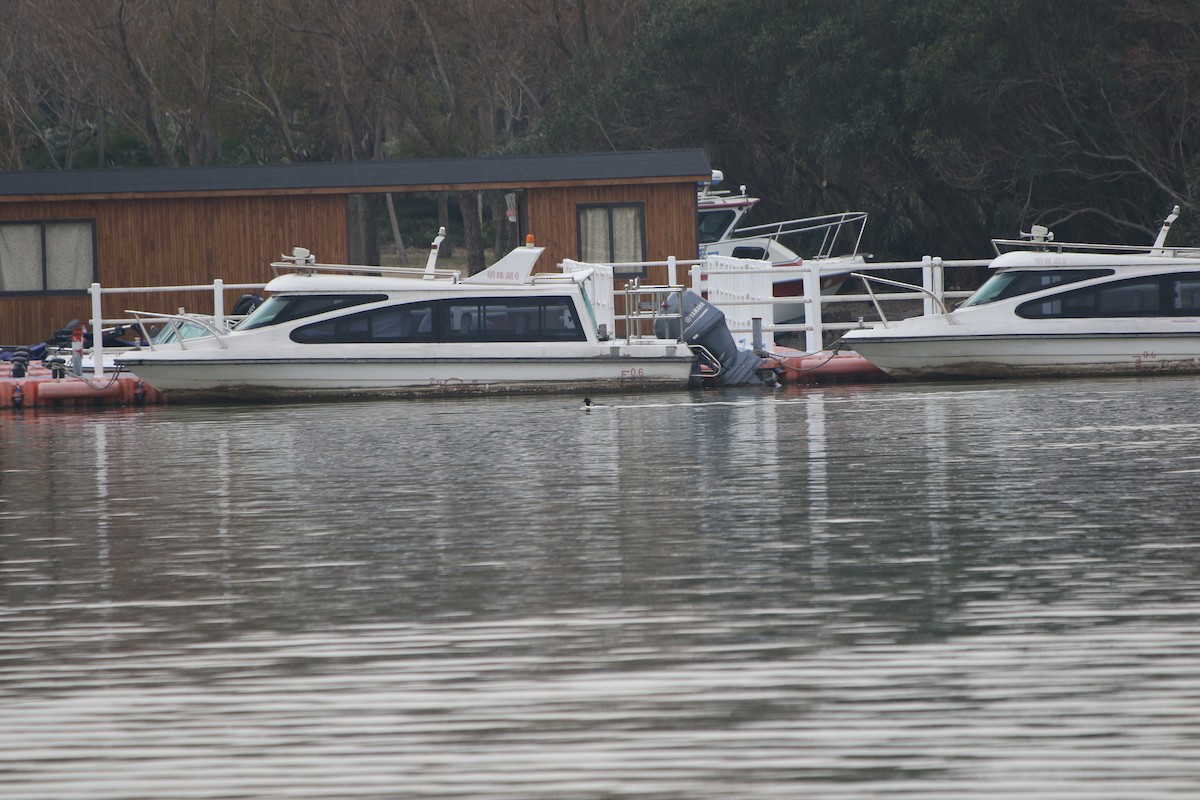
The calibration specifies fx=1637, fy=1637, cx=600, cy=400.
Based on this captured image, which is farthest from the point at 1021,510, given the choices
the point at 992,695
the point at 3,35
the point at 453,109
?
the point at 3,35

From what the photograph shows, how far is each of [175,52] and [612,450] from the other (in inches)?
1556

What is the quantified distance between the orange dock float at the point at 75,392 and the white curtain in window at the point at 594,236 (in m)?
9.29

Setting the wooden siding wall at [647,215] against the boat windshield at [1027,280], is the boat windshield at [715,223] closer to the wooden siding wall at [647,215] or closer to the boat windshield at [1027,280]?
the wooden siding wall at [647,215]

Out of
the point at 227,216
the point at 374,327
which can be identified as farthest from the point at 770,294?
the point at 227,216

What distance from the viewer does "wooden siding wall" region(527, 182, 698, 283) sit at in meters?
29.8

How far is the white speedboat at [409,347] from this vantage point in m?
23.0

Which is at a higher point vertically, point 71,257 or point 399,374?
point 71,257

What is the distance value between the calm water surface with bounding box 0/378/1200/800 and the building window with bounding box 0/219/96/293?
14.5 meters

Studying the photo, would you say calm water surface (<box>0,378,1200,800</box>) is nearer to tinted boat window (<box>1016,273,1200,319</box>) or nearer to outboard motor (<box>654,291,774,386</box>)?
tinted boat window (<box>1016,273,1200,319</box>)

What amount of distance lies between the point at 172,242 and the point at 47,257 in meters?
2.27

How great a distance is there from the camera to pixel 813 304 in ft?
81.9

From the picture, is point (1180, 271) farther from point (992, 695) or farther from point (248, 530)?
point (992, 695)

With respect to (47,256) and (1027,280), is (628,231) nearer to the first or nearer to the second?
(1027,280)

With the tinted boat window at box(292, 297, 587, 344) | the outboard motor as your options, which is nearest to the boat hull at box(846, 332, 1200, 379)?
the outboard motor
